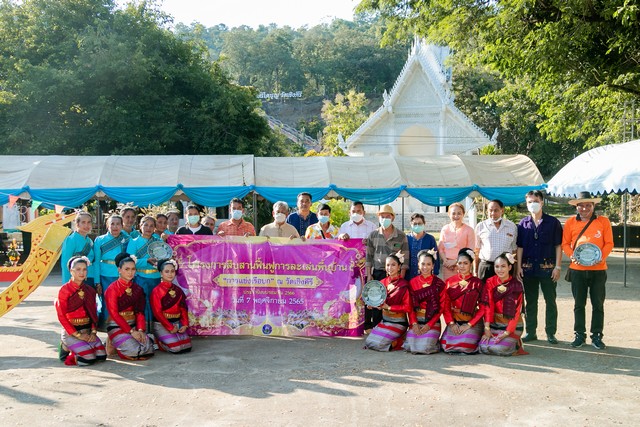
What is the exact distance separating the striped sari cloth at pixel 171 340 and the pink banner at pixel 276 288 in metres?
0.54

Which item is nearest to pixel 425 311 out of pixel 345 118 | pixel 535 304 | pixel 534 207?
pixel 535 304

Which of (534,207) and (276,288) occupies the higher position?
(534,207)

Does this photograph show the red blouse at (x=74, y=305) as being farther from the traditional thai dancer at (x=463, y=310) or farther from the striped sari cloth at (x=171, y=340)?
the traditional thai dancer at (x=463, y=310)

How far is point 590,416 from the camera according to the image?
4.55 meters

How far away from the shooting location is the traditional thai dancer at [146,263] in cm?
678

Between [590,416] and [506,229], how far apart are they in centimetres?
261

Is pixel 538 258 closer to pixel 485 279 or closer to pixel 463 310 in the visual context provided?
pixel 485 279

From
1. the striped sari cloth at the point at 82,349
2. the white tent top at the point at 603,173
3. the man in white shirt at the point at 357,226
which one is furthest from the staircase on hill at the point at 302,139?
the striped sari cloth at the point at 82,349

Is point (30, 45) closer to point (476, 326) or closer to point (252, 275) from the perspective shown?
point (252, 275)

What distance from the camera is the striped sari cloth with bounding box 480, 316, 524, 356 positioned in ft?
20.4

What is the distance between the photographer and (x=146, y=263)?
6801mm

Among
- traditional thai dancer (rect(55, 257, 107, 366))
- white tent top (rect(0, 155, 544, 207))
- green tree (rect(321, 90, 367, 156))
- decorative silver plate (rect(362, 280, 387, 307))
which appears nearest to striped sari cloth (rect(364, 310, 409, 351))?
decorative silver plate (rect(362, 280, 387, 307))

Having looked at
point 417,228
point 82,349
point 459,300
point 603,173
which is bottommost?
point 82,349

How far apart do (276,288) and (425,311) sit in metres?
1.79
